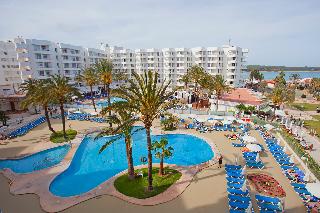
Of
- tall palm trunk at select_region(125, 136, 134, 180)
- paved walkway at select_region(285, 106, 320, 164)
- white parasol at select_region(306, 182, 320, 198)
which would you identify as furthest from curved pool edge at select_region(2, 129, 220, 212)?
paved walkway at select_region(285, 106, 320, 164)

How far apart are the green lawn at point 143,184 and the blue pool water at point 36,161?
31.1 ft

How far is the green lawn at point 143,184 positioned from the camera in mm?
18281

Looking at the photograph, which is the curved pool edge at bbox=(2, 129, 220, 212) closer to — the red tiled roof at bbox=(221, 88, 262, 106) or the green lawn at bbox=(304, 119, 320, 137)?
the green lawn at bbox=(304, 119, 320, 137)

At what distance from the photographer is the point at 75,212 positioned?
16250mm

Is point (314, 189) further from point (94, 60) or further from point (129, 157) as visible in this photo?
point (94, 60)

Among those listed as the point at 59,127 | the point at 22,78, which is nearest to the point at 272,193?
the point at 59,127

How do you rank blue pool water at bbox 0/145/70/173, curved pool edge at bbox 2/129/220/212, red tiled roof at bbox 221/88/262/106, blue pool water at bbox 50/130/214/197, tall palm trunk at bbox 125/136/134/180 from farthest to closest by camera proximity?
1. red tiled roof at bbox 221/88/262/106
2. blue pool water at bbox 0/145/70/173
3. blue pool water at bbox 50/130/214/197
4. tall palm trunk at bbox 125/136/134/180
5. curved pool edge at bbox 2/129/220/212

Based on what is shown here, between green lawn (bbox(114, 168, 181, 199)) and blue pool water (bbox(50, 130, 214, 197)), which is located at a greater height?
green lawn (bbox(114, 168, 181, 199))

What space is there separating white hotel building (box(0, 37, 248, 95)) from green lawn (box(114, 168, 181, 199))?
37788 mm

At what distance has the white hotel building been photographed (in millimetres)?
63656

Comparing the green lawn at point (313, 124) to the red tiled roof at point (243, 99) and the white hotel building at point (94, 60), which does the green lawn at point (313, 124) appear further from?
the white hotel building at point (94, 60)

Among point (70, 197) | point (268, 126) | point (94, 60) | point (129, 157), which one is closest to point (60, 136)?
point (70, 197)

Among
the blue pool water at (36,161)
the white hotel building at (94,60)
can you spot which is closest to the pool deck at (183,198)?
the blue pool water at (36,161)

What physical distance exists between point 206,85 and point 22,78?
163 feet
